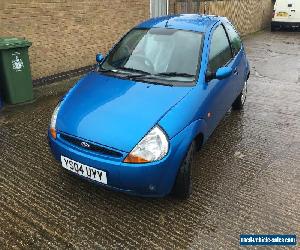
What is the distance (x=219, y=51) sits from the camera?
442 cm

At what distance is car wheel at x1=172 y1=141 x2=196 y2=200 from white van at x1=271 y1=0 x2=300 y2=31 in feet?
47.8

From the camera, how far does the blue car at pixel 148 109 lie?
296 centimetres

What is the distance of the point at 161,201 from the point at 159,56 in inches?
69.4

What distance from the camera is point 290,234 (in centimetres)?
310

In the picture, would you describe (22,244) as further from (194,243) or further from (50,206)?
(194,243)

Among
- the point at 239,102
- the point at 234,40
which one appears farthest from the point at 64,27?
the point at 239,102

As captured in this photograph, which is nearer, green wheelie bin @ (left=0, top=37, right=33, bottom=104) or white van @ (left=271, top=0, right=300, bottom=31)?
green wheelie bin @ (left=0, top=37, right=33, bottom=104)

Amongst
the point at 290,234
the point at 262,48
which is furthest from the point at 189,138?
the point at 262,48

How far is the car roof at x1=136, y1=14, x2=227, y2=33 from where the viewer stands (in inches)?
170

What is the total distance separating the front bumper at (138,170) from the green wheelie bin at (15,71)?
3109 millimetres

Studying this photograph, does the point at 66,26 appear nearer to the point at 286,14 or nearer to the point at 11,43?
the point at 11,43

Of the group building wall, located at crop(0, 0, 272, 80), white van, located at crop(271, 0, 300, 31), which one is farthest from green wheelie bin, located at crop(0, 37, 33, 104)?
white van, located at crop(271, 0, 300, 31)

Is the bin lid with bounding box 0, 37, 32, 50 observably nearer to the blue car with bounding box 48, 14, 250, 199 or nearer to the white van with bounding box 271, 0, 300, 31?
the blue car with bounding box 48, 14, 250, 199

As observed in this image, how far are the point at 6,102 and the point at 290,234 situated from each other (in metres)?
5.06
